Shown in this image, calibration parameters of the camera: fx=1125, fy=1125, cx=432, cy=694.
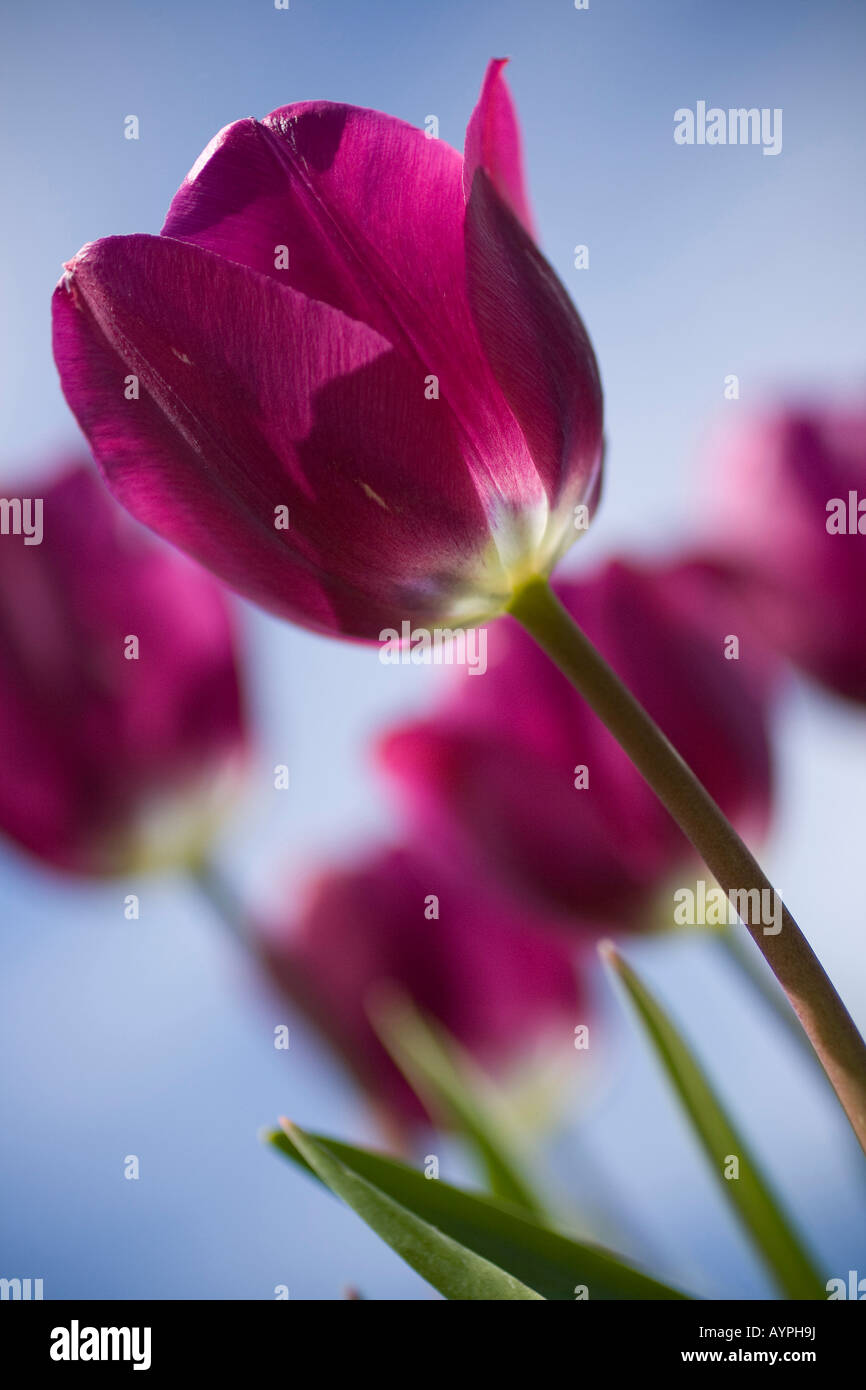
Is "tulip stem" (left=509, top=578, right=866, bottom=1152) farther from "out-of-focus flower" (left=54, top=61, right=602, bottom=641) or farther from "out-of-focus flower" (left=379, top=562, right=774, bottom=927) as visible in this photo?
"out-of-focus flower" (left=379, top=562, right=774, bottom=927)

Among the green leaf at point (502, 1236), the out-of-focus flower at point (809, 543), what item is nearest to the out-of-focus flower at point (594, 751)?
the out-of-focus flower at point (809, 543)

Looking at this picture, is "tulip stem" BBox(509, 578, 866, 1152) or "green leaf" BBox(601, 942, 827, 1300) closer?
"tulip stem" BBox(509, 578, 866, 1152)

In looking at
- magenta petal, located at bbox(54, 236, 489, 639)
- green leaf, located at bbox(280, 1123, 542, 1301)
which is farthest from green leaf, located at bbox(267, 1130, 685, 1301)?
magenta petal, located at bbox(54, 236, 489, 639)

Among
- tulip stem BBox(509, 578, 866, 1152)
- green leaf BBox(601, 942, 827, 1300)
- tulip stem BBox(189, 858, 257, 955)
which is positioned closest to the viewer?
tulip stem BBox(509, 578, 866, 1152)

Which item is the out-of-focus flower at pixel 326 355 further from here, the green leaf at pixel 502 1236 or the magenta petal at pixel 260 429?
the green leaf at pixel 502 1236

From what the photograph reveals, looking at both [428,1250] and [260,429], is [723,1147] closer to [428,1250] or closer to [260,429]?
[428,1250]

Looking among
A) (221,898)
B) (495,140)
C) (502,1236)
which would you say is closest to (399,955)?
(221,898)
